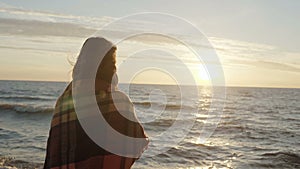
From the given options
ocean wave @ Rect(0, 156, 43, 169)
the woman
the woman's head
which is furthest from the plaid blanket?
ocean wave @ Rect(0, 156, 43, 169)

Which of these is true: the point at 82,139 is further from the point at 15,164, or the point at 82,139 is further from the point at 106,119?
the point at 15,164

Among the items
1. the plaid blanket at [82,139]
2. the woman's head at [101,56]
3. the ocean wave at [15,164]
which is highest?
the woman's head at [101,56]

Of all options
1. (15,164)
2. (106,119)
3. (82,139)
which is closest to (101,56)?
(106,119)

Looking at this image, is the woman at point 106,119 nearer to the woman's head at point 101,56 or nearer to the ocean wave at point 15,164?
the woman's head at point 101,56

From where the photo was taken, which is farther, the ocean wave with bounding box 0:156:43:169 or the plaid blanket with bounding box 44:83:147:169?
the ocean wave with bounding box 0:156:43:169

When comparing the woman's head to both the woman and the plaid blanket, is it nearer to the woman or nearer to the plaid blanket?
the woman

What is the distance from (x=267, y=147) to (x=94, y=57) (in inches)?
473

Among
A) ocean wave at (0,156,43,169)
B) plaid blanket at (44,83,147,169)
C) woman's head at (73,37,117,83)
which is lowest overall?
ocean wave at (0,156,43,169)

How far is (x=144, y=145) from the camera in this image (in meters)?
2.61

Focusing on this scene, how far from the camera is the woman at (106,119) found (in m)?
2.50

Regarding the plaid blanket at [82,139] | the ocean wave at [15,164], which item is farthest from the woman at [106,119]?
the ocean wave at [15,164]

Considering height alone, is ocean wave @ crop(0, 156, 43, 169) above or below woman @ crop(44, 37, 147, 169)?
below

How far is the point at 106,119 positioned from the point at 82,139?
8.0 inches

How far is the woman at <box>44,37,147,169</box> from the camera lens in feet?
8.20
